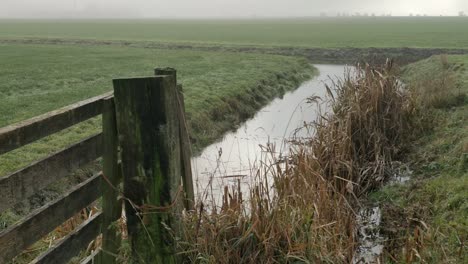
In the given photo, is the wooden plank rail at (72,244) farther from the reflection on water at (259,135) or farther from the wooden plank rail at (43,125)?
the reflection on water at (259,135)

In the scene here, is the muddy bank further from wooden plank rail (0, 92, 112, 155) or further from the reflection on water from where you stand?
wooden plank rail (0, 92, 112, 155)

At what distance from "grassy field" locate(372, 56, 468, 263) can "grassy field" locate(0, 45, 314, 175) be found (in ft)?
20.9

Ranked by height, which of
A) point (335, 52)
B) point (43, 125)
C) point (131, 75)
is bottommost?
point (131, 75)

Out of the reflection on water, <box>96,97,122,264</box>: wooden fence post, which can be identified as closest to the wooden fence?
<box>96,97,122,264</box>: wooden fence post

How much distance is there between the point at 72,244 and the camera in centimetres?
361

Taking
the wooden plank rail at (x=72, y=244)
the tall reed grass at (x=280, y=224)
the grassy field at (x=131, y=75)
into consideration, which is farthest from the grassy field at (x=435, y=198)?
the grassy field at (x=131, y=75)

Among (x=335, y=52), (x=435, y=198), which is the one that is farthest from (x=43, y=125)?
(x=335, y=52)

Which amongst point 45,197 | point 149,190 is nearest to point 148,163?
point 149,190

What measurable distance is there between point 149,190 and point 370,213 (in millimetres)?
5401

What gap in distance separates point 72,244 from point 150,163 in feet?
2.92

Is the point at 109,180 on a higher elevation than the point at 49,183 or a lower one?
lower

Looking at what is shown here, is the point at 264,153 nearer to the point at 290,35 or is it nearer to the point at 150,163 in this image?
the point at 150,163

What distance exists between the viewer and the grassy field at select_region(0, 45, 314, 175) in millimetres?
13352

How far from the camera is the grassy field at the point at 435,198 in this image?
5.37 meters
